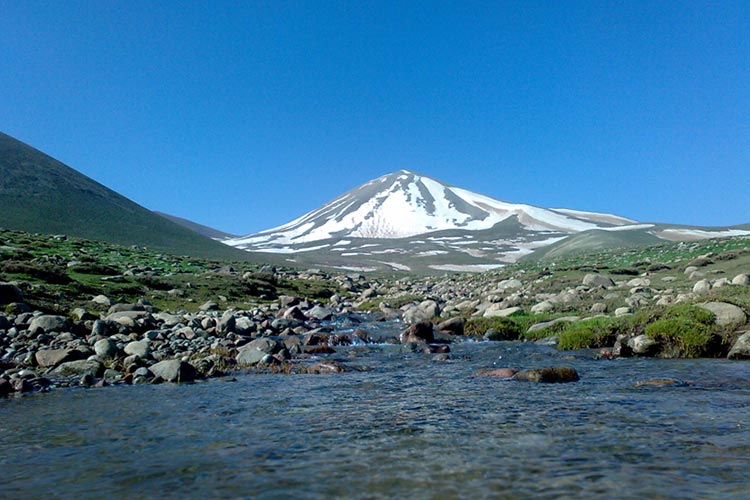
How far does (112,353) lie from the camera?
45.8 ft

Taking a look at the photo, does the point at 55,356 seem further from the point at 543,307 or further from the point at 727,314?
the point at 543,307

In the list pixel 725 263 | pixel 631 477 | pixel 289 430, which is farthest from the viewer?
pixel 725 263

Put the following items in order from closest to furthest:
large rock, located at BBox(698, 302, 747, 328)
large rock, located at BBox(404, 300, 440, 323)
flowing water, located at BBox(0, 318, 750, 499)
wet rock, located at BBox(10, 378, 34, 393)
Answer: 1. flowing water, located at BBox(0, 318, 750, 499)
2. wet rock, located at BBox(10, 378, 34, 393)
3. large rock, located at BBox(698, 302, 747, 328)
4. large rock, located at BBox(404, 300, 440, 323)

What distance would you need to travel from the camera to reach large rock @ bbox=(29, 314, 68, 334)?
15.6 meters

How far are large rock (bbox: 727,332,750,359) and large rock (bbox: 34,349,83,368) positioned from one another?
1744 cm

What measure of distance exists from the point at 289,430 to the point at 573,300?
22430 mm

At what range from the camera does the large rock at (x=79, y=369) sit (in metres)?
12.4

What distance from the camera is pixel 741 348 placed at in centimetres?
1323

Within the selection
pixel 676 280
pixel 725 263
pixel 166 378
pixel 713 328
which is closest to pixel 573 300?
pixel 676 280

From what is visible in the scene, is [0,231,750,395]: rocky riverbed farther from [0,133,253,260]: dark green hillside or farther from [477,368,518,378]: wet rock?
[0,133,253,260]: dark green hillside

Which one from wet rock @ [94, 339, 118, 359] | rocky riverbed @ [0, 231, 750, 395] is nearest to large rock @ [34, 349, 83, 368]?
rocky riverbed @ [0, 231, 750, 395]

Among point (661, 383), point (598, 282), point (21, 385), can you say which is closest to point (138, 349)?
point (21, 385)

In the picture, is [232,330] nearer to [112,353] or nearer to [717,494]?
[112,353]

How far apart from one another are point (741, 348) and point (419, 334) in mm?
11122
